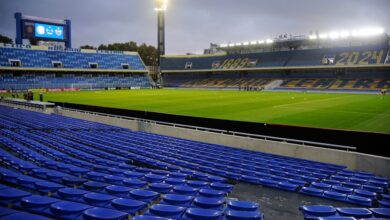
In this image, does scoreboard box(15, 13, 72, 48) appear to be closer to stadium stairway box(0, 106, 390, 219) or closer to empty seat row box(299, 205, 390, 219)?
stadium stairway box(0, 106, 390, 219)

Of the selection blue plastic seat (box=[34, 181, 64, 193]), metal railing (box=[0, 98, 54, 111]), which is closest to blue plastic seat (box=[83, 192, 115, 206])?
blue plastic seat (box=[34, 181, 64, 193])

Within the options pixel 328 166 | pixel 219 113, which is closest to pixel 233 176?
pixel 328 166

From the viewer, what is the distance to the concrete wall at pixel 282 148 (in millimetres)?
12234

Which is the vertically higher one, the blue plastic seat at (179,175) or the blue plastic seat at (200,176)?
the blue plastic seat at (179,175)

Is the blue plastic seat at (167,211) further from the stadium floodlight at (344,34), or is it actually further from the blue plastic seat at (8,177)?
the stadium floodlight at (344,34)

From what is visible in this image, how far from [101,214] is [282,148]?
11.4 meters

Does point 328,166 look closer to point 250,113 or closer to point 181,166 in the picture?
point 181,166

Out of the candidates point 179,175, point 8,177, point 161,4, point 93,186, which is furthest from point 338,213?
point 161,4

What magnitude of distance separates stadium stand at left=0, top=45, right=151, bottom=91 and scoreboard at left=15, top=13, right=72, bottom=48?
4.52 meters

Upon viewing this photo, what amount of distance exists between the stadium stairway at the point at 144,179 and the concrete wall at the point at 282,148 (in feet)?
5.22

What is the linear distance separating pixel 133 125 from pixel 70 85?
5423cm

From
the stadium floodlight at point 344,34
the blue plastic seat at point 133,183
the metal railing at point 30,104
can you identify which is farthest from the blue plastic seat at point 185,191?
the stadium floodlight at point 344,34

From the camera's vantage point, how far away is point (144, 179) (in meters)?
7.82

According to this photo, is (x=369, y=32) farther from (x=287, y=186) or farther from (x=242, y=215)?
(x=242, y=215)
